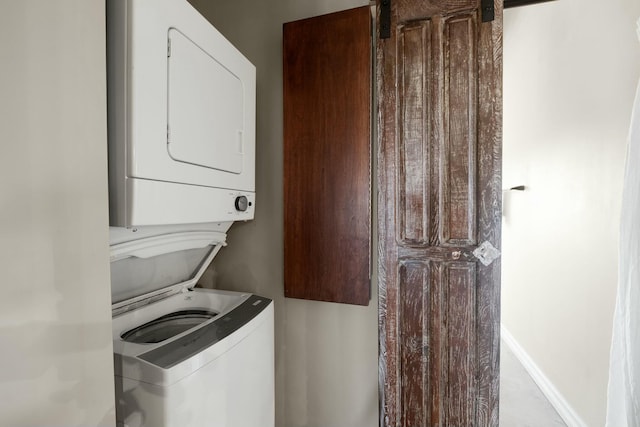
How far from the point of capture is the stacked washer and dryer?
2.71 feet

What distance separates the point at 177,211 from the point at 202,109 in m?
0.41

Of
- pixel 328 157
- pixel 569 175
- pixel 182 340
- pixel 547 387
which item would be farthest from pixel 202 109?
pixel 547 387

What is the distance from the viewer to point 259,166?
5.88 ft

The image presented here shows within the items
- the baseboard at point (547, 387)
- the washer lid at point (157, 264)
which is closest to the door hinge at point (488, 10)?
the washer lid at point (157, 264)

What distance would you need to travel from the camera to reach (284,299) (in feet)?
5.84

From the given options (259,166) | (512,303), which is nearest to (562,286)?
(512,303)

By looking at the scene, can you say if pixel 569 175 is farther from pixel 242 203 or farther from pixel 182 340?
pixel 182 340

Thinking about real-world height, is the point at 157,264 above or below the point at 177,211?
below

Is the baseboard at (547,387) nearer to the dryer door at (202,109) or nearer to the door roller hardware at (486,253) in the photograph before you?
the door roller hardware at (486,253)

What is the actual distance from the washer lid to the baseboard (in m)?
2.58

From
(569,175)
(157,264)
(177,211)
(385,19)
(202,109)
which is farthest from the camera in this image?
(569,175)

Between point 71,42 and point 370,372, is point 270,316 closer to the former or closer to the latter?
point 370,372

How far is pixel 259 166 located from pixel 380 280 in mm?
1008

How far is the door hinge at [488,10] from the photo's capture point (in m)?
1.37
